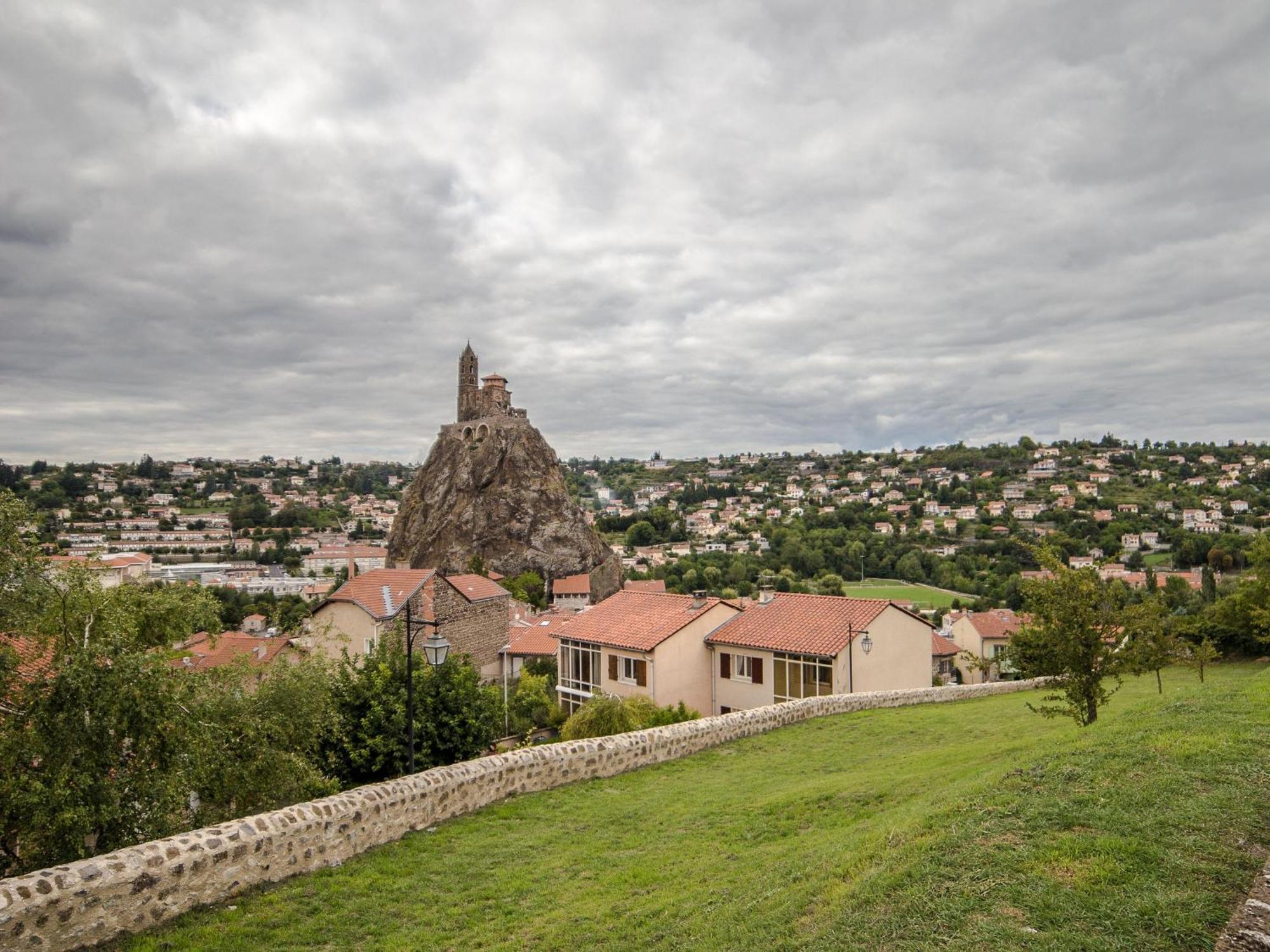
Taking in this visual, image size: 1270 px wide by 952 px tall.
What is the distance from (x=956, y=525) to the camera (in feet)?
472

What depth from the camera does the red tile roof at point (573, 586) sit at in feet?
278

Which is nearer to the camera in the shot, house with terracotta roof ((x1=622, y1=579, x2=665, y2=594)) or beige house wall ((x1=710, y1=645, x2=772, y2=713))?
beige house wall ((x1=710, y1=645, x2=772, y2=713))

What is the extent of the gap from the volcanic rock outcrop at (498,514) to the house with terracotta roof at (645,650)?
5877cm

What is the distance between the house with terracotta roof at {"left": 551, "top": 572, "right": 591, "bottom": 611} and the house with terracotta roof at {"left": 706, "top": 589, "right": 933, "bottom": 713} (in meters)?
58.9

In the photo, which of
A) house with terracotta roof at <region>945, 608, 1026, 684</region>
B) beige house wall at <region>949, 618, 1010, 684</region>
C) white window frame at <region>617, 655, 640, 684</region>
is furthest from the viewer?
house with terracotta roof at <region>945, 608, 1026, 684</region>

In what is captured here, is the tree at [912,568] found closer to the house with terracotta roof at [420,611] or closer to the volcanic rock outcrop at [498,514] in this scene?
the volcanic rock outcrop at [498,514]

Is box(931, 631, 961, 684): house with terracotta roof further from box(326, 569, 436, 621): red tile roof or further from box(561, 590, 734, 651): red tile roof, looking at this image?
box(326, 569, 436, 621): red tile roof

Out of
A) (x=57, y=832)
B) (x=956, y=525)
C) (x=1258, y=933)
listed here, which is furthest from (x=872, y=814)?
(x=956, y=525)

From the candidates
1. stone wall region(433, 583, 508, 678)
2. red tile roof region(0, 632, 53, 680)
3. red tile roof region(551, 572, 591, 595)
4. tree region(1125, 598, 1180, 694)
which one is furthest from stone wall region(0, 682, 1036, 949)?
red tile roof region(551, 572, 591, 595)

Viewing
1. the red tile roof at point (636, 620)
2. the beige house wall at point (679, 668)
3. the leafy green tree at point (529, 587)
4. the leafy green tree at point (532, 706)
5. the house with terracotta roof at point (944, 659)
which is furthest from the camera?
the leafy green tree at point (529, 587)

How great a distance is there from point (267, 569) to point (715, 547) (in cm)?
8690

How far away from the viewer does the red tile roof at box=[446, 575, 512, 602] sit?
124ft

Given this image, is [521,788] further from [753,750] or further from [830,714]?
[830,714]

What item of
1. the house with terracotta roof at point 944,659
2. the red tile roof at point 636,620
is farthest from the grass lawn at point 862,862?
the house with terracotta roof at point 944,659
